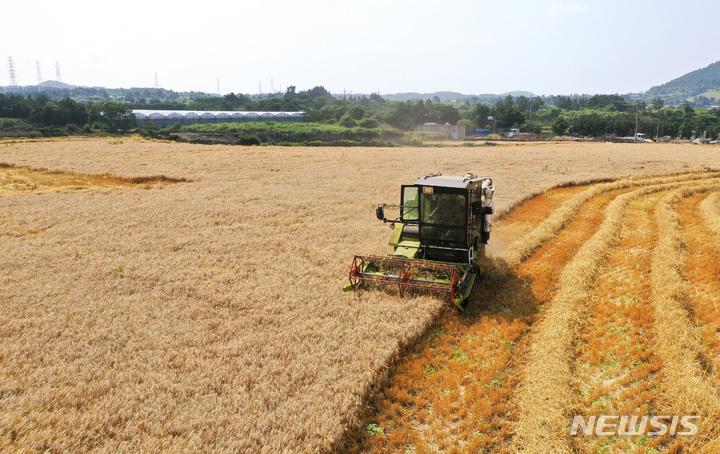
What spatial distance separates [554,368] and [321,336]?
5144mm

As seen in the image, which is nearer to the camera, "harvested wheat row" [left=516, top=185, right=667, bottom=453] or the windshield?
"harvested wheat row" [left=516, top=185, right=667, bottom=453]

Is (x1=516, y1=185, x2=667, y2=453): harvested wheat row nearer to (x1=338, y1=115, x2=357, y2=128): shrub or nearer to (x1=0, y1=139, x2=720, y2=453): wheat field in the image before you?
(x1=0, y1=139, x2=720, y2=453): wheat field

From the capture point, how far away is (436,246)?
42.7 feet

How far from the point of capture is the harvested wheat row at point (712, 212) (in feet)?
55.9

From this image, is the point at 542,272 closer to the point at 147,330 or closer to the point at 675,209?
the point at 147,330

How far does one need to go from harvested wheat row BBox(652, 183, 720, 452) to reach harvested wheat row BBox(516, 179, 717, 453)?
171 centimetres

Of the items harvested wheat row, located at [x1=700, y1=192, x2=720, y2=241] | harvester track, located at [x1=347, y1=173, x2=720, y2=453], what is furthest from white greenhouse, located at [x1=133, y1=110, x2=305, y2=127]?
harvester track, located at [x1=347, y1=173, x2=720, y2=453]

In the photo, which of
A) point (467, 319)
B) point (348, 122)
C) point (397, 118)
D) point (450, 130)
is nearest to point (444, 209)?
point (467, 319)

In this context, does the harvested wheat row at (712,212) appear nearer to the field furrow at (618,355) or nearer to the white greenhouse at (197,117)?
the field furrow at (618,355)

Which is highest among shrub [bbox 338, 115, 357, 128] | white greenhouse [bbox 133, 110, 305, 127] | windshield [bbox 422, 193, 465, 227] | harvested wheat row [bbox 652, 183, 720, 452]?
white greenhouse [bbox 133, 110, 305, 127]

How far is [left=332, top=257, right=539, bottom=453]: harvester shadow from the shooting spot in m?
7.43

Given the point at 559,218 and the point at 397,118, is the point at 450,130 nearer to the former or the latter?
the point at 397,118

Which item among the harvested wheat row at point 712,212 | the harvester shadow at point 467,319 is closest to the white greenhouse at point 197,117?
the harvester shadow at point 467,319

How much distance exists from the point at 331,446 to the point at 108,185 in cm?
3141
